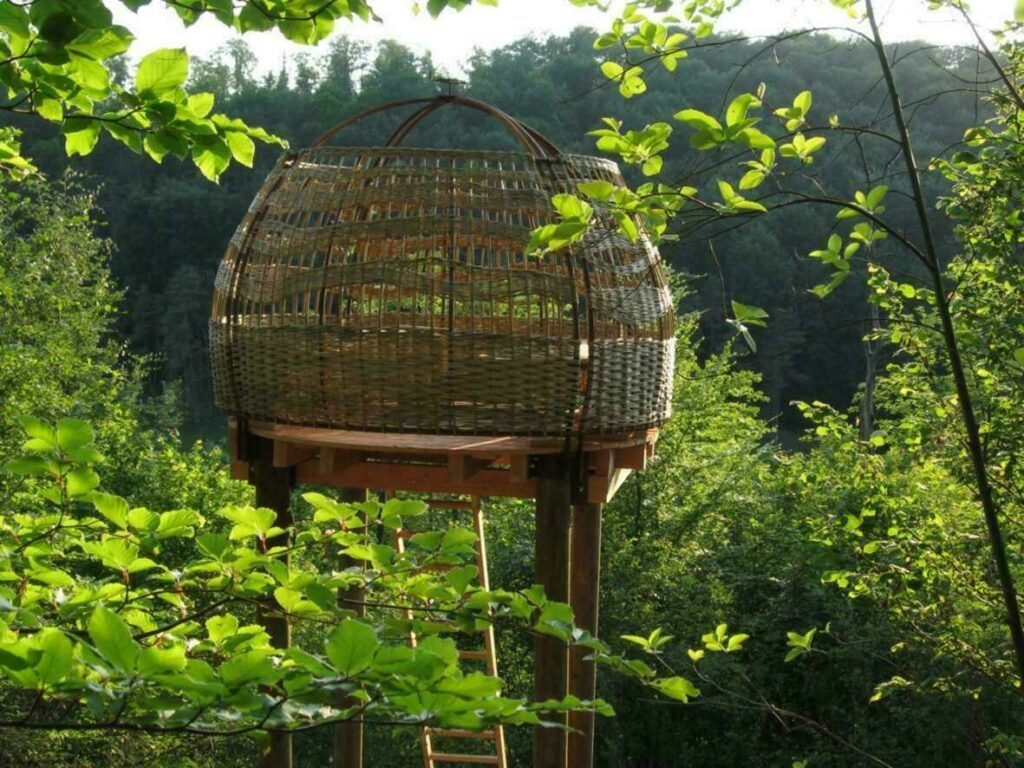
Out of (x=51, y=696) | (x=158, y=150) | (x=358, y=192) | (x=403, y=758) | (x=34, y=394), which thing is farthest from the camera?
(x=34, y=394)

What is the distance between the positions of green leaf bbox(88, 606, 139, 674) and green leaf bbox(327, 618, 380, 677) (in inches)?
9.3

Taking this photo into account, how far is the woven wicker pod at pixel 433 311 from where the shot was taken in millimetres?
4359

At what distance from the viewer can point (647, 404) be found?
4734 millimetres


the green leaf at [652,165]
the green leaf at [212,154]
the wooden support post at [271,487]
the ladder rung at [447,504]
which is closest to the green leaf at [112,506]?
the green leaf at [212,154]

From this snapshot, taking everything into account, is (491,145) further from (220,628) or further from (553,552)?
(220,628)

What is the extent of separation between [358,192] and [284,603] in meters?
2.84

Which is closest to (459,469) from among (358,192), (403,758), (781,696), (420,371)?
(420,371)

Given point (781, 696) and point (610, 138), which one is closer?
point (610, 138)

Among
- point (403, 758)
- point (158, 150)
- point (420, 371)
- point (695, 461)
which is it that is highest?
point (158, 150)

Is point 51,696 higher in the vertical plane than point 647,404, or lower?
lower

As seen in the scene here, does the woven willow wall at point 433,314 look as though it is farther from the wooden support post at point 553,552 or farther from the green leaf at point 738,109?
the green leaf at point 738,109

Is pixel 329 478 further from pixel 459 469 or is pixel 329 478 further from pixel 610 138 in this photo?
pixel 610 138

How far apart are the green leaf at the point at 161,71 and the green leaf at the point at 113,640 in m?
0.88

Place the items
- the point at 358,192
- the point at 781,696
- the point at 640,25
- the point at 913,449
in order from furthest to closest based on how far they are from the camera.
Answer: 1. the point at 781,696
2. the point at 913,449
3. the point at 358,192
4. the point at 640,25
